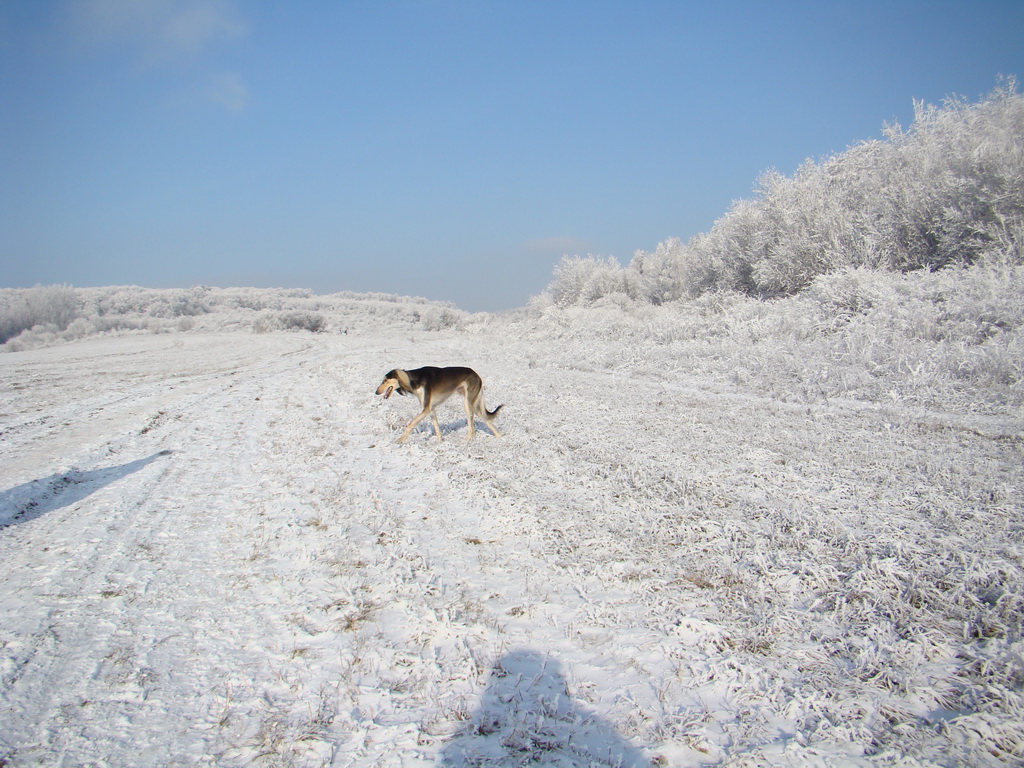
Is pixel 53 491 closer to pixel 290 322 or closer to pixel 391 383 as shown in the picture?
pixel 391 383

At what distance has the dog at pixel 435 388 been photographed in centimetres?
775

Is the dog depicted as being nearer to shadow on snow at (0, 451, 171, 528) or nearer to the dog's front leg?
the dog's front leg

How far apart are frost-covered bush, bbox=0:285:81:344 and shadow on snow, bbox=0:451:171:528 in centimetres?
2937

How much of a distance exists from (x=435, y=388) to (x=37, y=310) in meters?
35.6

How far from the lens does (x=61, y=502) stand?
6000 mm

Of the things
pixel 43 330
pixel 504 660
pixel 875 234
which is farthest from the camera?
pixel 43 330

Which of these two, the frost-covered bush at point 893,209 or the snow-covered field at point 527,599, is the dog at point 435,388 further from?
the frost-covered bush at point 893,209

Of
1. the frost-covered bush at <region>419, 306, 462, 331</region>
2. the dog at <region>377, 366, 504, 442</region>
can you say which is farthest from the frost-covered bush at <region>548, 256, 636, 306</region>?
the dog at <region>377, 366, 504, 442</region>

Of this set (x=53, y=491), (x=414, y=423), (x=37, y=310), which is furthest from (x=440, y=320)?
(x=53, y=491)

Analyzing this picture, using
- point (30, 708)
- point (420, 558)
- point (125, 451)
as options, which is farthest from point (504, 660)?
point (125, 451)

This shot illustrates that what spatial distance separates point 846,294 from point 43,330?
123ft

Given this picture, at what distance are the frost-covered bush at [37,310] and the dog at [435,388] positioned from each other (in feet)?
104

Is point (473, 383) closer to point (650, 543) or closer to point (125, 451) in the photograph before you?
point (650, 543)

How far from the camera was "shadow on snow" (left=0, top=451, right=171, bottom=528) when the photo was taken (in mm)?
5672
